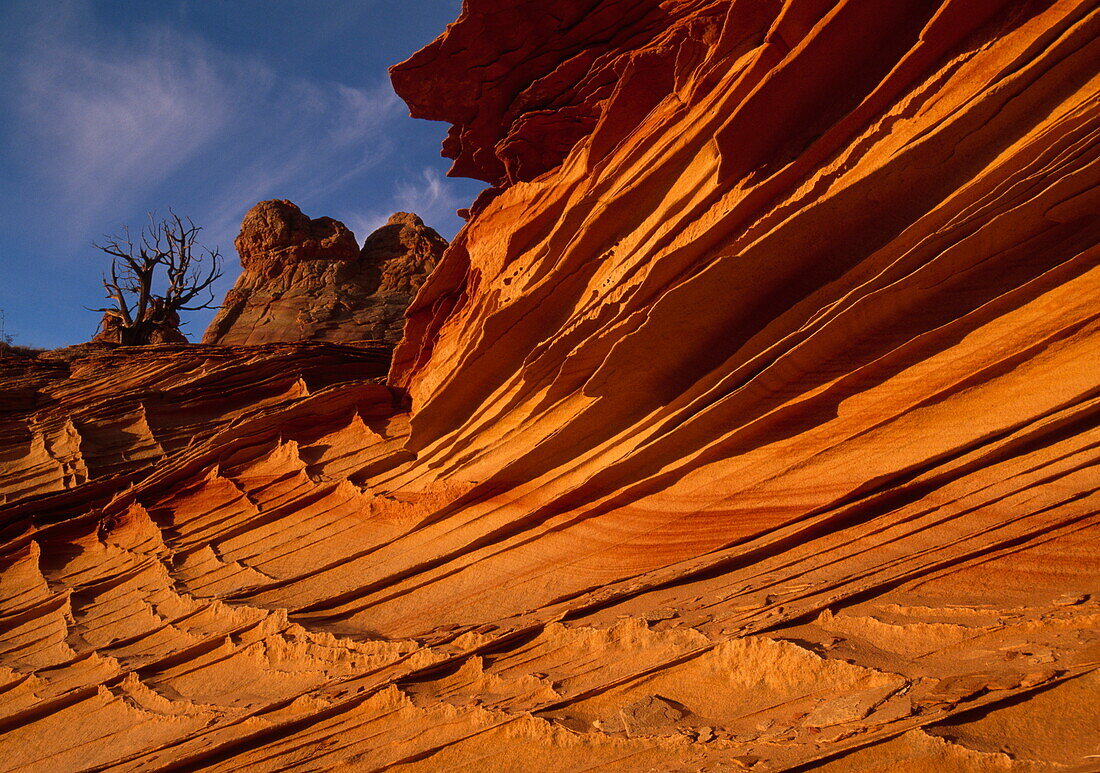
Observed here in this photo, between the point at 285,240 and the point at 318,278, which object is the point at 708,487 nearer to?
the point at 318,278

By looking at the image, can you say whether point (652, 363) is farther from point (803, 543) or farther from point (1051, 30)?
point (1051, 30)

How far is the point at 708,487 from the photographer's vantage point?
147 inches

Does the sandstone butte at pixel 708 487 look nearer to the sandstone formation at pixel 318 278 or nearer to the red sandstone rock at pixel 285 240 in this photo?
the sandstone formation at pixel 318 278

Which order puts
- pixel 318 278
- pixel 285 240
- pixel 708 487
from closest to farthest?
pixel 708 487
pixel 318 278
pixel 285 240

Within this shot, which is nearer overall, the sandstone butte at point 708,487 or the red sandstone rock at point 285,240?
the sandstone butte at point 708,487

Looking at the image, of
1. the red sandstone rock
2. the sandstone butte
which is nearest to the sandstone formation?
the red sandstone rock

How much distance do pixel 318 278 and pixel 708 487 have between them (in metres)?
Result: 17.2

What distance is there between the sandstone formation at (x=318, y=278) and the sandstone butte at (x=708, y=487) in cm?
1080

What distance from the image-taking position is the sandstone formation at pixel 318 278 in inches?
684

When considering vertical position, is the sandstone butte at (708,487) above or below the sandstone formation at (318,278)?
below

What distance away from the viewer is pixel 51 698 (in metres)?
4.26

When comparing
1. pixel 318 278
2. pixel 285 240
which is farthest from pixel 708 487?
pixel 285 240

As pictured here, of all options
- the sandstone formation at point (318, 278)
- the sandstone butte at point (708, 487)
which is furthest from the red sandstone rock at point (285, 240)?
the sandstone butte at point (708, 487)

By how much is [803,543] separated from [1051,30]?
8.59ft
